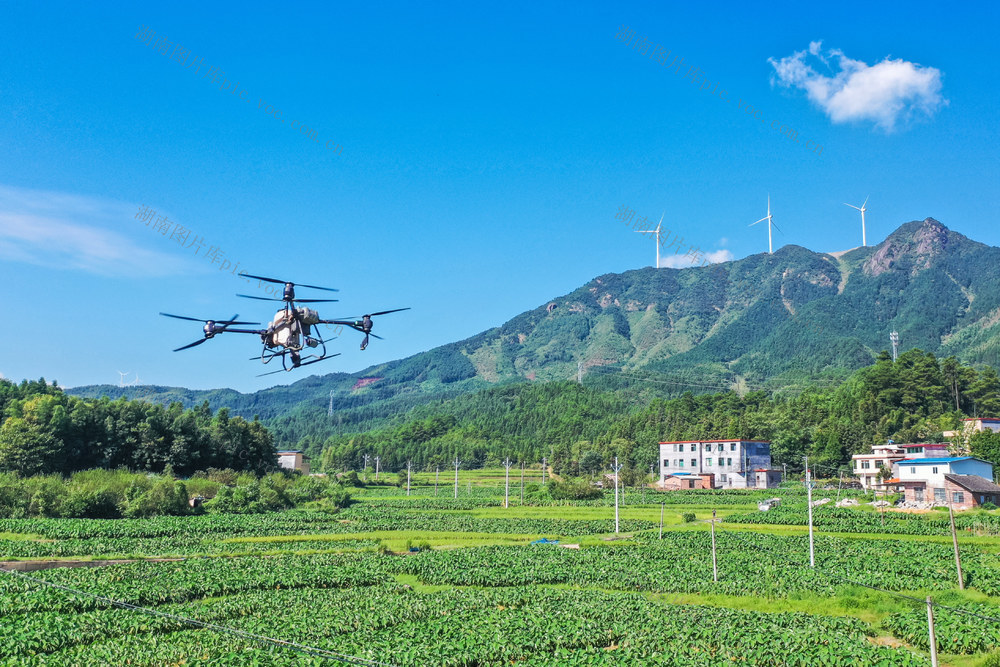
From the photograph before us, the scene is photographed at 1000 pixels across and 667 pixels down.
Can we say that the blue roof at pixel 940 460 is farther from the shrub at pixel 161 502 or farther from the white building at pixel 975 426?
the shrub at pixel 161 502

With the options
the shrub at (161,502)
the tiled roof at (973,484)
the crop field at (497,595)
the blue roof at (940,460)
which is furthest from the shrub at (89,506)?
the blue roof at (940,460)

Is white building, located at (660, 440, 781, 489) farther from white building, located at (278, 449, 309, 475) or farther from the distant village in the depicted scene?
white building, located at (278, 449, 309, 475)

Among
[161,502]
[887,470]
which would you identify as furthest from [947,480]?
[161,502]

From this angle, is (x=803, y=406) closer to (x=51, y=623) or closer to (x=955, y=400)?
(x=955, y=400)

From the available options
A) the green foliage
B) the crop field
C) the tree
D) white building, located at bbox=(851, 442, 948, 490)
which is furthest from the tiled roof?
the green foliage

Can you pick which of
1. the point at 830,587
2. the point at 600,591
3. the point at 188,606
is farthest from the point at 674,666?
the point at 188,606

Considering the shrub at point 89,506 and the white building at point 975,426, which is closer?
the shrub at point 89,506

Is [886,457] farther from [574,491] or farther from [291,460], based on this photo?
[291,460]
